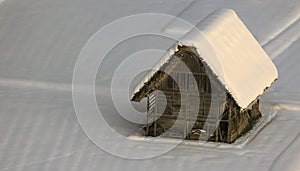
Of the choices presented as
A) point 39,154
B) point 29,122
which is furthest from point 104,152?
point 29,122

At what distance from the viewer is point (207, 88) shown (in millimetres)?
7910

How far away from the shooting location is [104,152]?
7.93 m

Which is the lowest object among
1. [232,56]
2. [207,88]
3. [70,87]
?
[207,88]

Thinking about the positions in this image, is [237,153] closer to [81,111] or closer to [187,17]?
[81,111]

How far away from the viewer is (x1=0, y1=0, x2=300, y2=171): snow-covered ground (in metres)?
7.71

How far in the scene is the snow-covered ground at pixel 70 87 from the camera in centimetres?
771

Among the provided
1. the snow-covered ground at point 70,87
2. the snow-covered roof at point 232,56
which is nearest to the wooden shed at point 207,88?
the snow-covered roof at point 232,56

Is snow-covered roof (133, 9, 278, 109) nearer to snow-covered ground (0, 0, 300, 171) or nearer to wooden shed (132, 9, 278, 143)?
wooden shed (132, 9, 278, 143)

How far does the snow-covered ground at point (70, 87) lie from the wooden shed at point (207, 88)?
25cm

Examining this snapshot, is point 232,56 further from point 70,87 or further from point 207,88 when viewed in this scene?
point 70,87

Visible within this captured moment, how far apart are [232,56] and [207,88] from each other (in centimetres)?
41

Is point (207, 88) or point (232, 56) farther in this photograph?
point (232, 56)

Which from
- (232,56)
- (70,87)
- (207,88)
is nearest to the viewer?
(207,88)

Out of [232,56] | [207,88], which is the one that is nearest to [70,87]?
[207,88]
